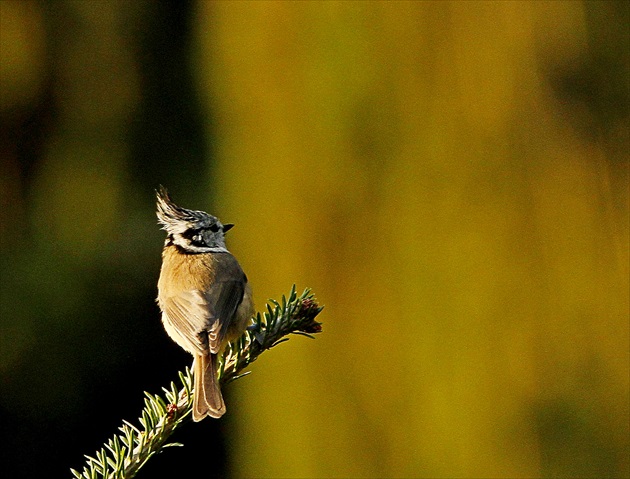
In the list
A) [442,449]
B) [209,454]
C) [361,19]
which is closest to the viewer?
[442,449]

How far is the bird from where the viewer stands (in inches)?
104

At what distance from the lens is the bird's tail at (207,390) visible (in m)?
2.28

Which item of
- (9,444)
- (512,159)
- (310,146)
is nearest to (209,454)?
(9,444)

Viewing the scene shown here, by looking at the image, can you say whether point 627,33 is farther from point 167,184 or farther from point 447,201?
point 167,184

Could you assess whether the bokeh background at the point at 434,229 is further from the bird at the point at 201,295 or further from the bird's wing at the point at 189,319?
the bird's wing at the point at 189,319

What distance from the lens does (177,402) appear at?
7.83ft

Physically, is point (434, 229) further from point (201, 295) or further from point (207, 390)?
point (207, 390)

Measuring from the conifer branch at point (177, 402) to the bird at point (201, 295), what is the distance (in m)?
0.05

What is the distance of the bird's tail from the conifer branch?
0.11ft

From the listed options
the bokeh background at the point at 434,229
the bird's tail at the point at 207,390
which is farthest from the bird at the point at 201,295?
the bokeh background at the point at 434,229

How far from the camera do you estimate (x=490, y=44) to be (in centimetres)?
422

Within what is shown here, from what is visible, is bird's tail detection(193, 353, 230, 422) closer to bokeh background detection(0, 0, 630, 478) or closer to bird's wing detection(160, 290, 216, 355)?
bird's wing detection(160, 290, 216, 355)

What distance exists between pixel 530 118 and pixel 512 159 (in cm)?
24

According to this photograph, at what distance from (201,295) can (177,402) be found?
0.77m
